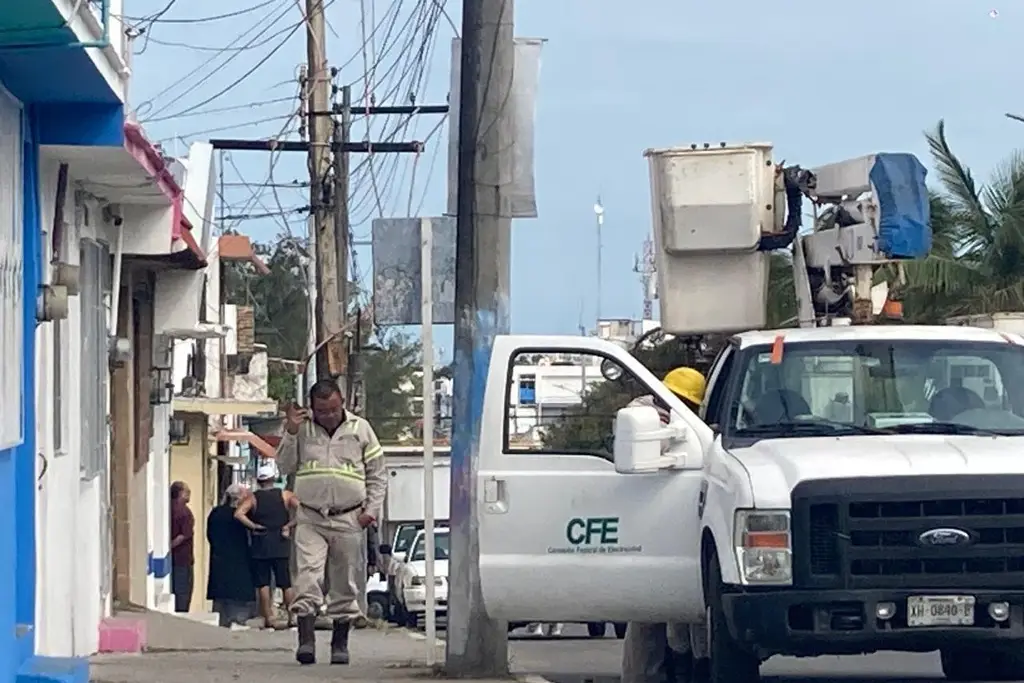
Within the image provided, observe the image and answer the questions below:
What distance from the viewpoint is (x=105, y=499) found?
48.4ft

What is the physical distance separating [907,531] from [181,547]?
14.7 m

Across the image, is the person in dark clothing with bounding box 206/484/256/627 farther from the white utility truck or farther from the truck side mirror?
the truck side mirror

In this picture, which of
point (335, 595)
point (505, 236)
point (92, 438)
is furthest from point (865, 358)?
point (92, 438)

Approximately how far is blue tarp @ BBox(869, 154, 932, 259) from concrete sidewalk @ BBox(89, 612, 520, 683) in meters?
3.67

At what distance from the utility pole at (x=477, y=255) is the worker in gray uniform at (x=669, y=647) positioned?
1.01m

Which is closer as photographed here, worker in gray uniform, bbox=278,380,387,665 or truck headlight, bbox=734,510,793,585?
truck headlight, bbox=734,510,793,585

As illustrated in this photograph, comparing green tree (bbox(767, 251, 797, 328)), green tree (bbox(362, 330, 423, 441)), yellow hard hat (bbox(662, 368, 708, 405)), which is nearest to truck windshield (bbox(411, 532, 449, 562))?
green tree (bbox(767, 251, 797, 328))

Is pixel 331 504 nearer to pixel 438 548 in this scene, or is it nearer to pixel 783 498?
pixel 783 498

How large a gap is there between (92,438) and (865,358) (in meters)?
6.10

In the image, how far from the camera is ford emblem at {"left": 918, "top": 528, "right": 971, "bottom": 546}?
865 cm

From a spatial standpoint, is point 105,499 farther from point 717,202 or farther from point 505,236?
point 717,202

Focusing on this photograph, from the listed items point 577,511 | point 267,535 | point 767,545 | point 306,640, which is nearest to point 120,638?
point 306,640

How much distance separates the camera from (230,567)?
62.9 ft

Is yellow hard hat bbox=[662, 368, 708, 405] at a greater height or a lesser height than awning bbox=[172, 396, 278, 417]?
greater
